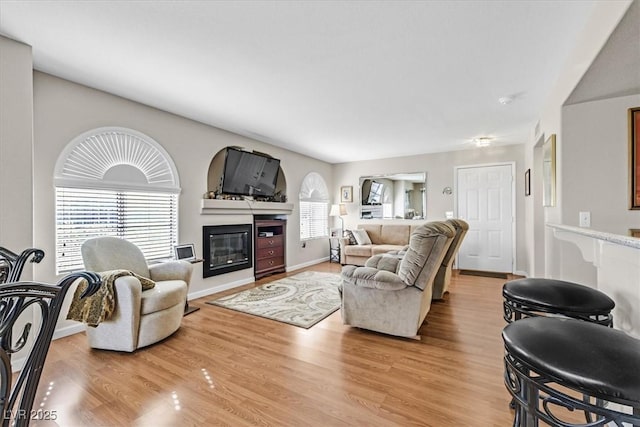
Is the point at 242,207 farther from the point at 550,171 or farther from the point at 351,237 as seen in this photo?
the point at 550,171

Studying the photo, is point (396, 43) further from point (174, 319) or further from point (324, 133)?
point (174, 319)

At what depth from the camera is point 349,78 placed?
2695mm

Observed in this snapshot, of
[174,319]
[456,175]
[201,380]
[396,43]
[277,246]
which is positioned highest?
[396,43]

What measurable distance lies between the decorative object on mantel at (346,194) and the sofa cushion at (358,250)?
60.2 inches

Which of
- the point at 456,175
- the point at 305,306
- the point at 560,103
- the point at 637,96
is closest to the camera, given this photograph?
the point at 637,96

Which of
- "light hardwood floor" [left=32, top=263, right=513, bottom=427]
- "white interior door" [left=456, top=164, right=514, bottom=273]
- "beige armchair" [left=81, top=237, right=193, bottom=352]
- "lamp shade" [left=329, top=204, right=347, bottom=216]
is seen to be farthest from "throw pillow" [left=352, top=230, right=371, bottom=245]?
"beige armchair" [left=81, top=237, right=193, bottom=352]

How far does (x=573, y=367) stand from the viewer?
73 cm

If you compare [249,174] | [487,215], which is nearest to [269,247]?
Answer: [249,174]

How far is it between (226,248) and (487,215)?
15.9ft

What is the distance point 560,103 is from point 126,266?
417 centimetres

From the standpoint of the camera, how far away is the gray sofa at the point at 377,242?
565 cm

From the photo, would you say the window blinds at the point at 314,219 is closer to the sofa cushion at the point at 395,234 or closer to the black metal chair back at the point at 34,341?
the sofa cushion at the point at 395,234

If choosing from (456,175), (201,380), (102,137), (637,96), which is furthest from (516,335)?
(456,175)

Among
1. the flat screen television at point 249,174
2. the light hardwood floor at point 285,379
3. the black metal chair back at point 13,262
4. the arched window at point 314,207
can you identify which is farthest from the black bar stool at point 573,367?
the arched window at point 314,207
